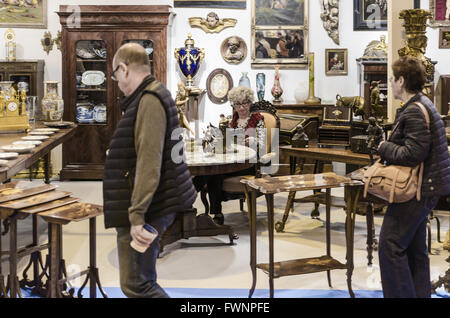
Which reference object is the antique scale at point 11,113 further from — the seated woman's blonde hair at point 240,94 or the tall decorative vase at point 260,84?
the tall decorative vase at point 260,84

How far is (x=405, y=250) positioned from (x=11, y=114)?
14.4 ft

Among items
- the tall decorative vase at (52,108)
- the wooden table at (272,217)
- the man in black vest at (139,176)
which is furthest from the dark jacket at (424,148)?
the tall decorative vase at (52,108)

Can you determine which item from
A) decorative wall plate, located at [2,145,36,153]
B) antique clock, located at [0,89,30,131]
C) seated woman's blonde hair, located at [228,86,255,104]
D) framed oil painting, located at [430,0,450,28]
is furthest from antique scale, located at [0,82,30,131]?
framed oil painting, located at [430,0,450,28]

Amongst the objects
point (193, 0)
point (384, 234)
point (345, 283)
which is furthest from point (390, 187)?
point (193, 0)

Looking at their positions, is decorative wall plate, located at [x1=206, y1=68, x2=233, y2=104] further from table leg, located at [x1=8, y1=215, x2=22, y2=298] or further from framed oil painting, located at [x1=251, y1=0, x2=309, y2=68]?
table leg, located at [x1=8, y1=215, x2=22, y2=298]

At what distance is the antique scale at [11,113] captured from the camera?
21.9 ft

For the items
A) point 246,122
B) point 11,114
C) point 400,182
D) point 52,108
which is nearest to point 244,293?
point 400,182

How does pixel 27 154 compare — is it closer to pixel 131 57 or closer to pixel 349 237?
pixel 131 57

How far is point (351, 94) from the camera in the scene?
10.3 m

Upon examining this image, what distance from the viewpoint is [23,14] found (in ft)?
32.8

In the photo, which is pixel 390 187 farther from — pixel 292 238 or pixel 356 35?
pixel 356 35

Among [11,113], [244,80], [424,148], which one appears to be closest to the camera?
[424,148]

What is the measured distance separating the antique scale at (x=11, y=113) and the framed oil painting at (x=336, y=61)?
5.02 meters

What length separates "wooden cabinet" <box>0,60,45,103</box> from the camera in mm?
9594
